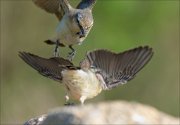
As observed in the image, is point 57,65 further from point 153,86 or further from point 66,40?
point 153,86

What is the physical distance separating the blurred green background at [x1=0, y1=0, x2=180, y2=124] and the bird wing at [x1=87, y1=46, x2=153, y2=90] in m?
7.33

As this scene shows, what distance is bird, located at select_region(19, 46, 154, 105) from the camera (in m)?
7.91

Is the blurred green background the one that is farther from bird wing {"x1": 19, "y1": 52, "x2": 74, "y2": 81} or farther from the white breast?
bird wing {"x1": 19, "y1": 52, "x2": 74, "y2": 81}

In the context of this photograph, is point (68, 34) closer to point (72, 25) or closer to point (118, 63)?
point (72, 25)

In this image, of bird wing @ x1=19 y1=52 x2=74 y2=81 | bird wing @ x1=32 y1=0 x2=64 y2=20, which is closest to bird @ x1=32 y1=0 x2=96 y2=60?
bird wing @ x1=32 y1=0 x2=64 y2=20

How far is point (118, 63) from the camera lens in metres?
8.11

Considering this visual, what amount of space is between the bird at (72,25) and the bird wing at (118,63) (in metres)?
0.49

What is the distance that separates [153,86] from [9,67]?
269 centimetres

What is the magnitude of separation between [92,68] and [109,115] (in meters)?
1.65

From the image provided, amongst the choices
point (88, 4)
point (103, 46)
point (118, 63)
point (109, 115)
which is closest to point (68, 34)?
point (88, 4)

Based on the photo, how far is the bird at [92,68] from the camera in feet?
25.9

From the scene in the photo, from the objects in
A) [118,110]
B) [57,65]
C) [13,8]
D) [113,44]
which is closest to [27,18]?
[13,8]

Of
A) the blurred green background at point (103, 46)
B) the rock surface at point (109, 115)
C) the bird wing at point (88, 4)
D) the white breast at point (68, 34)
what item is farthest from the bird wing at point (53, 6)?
the blurred green background at point (103, 46)

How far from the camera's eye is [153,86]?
56.5 ft
